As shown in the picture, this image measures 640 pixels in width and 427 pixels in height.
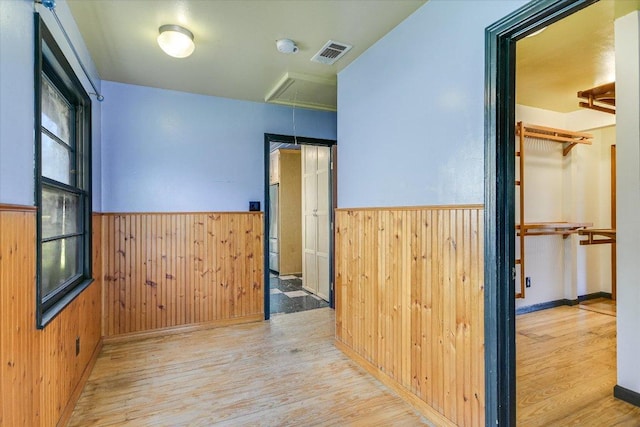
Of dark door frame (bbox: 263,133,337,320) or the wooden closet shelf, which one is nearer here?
the wooden closet shelf

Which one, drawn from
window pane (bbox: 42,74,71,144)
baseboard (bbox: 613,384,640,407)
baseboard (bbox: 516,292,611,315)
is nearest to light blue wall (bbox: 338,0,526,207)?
baseboard (bbox: 613,384,640,407)

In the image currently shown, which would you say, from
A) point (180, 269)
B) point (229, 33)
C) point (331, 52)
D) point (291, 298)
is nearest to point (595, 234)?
point (331, 52)

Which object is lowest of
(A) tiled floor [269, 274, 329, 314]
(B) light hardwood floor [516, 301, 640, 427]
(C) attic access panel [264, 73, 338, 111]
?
(A) tiled floor [269, 274, 329, 314]

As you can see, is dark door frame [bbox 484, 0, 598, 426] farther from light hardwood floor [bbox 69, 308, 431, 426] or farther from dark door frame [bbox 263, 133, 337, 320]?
dark door frame [bbox 263, 133, 337, 320]

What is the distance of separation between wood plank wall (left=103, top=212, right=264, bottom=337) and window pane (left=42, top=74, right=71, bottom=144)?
1.14 meters

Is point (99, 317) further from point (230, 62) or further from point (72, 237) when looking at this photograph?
point (230, 62)

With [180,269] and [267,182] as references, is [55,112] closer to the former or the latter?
[180,269]

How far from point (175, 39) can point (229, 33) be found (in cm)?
38

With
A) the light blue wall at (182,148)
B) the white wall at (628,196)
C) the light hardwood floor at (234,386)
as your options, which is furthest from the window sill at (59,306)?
the white wall at (628,196)

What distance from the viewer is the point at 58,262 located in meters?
2.16

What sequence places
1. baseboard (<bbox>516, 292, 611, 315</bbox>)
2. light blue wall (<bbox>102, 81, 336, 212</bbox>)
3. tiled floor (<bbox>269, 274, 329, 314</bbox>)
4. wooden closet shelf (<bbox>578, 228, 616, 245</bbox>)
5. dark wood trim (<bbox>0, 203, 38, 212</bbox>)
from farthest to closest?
tiled floor (<bbox>269, 274, 329, 314</bbox>)
baseboard (<bbox>516, 292, 611, 315</bbox>)
wooden closet shelf (<bbox>578, 228, 616, 245</bbox>)
light blue wall (<bbox>102, 81, 336, 212</bbox>)
dark wood trim (<bbox>0, 203, 38, 212</bbox>)

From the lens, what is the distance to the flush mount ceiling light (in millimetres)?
2330

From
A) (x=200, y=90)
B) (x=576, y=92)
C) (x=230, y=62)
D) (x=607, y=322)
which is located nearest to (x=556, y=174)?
(x=576, y=92)

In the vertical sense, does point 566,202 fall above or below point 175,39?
below
